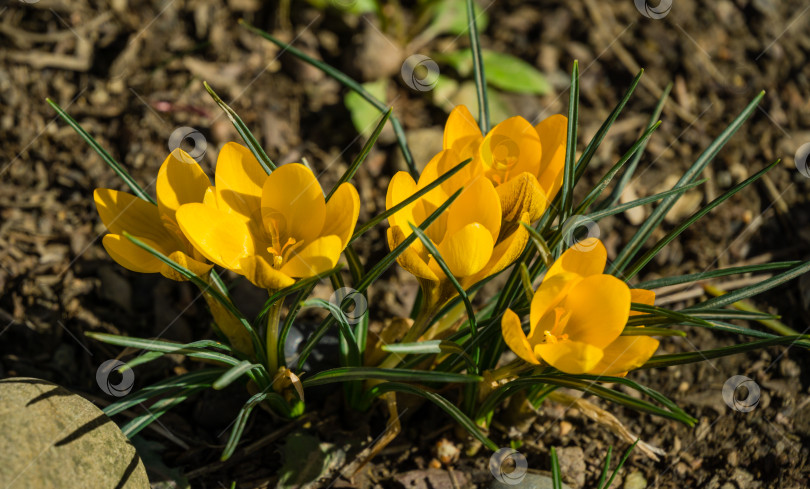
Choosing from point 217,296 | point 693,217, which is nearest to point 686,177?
point 693,217

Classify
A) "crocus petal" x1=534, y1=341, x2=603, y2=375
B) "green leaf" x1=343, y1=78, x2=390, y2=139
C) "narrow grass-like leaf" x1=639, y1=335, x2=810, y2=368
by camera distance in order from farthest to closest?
"green leaf" x1=343, y1=78, x2=390, y2=139 < "narrow grass-like leaf" x1=639, y1=335, x2=810, y2=368 < "crocus petal" x1=534, y1=341, x2=603, y2=375

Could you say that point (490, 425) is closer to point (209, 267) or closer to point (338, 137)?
point (209, 267)

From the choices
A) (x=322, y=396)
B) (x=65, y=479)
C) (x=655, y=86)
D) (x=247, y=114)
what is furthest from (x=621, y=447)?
(x=247, y=114)

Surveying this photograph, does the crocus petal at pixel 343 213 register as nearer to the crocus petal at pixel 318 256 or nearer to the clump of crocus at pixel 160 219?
the crocus petal at pixel 318 256

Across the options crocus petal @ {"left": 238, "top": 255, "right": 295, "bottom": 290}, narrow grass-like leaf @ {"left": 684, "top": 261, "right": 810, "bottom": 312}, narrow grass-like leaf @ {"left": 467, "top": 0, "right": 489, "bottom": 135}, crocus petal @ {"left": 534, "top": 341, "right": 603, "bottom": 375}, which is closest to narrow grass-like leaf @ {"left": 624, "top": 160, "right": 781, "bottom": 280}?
narrow grass-like leaf @ {"left": 684, "top": 261, "right": 810, "bottom": 312}

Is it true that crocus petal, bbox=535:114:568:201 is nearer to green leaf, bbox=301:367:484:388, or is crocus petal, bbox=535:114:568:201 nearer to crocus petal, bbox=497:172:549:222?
crocus petal, bbox=497:172:549:222
